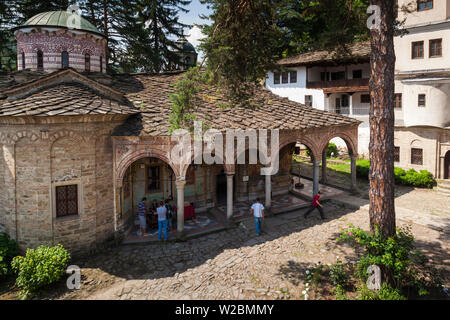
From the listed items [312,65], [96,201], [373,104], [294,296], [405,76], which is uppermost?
[312,65]

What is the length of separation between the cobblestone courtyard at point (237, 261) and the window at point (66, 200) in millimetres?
1879

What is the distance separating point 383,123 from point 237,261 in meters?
6.15

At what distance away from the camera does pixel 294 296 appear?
7.82m

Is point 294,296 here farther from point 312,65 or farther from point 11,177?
point 312,65

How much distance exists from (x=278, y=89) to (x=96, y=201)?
25359 millimetres

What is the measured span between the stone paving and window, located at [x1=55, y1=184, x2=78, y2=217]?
6.28ft

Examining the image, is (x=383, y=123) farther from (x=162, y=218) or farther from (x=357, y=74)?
(x=357, y=74)

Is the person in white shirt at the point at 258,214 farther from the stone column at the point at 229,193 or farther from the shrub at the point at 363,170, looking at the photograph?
the shrub at the point at 363,170

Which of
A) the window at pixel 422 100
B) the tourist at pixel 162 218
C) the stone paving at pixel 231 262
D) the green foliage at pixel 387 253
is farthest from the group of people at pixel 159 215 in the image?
the window at pixel 422 100

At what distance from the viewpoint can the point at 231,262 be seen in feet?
31.8

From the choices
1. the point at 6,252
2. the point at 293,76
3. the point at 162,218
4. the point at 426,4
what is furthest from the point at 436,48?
the point at 6,252

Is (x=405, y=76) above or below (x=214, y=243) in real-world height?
above

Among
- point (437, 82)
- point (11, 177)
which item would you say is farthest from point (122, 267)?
point (437, 82)

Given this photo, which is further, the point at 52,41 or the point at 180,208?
the point at 52,41
